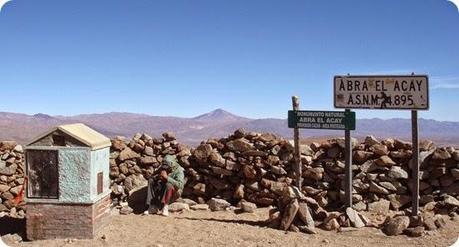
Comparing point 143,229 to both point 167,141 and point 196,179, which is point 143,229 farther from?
point 167,141

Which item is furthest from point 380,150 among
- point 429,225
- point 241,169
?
point 241,169

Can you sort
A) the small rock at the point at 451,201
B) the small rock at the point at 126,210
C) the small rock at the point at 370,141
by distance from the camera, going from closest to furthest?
1. the small rock at the point at 451,201
2. the small rock at the point at 126,210
3. the small rock at the point at 370,141

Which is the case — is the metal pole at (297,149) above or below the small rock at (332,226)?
above

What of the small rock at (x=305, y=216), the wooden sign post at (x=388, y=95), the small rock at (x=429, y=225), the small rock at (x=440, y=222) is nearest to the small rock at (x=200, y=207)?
the small rock at (x=305, y=216)

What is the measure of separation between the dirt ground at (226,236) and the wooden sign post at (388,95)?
117 cm

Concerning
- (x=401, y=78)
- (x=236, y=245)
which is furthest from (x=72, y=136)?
(x=401, y=78)

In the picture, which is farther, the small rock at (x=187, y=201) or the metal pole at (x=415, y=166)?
the small rock at (x=187, y=201)

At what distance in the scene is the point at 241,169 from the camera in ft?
41.2

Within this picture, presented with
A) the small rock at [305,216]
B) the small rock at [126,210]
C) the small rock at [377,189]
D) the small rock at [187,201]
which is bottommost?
the small rock at [126,210]

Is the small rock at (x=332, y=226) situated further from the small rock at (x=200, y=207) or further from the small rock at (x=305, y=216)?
the small rock at (x=200, y=207)

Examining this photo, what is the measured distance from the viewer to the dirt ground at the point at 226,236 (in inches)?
343

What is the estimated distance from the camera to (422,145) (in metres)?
12.0

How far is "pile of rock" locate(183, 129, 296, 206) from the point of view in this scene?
40.2 feet

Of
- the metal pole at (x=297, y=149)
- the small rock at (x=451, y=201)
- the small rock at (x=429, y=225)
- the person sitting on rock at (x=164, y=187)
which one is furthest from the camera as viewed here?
the person sitting on rock at (x=164, y=187)
